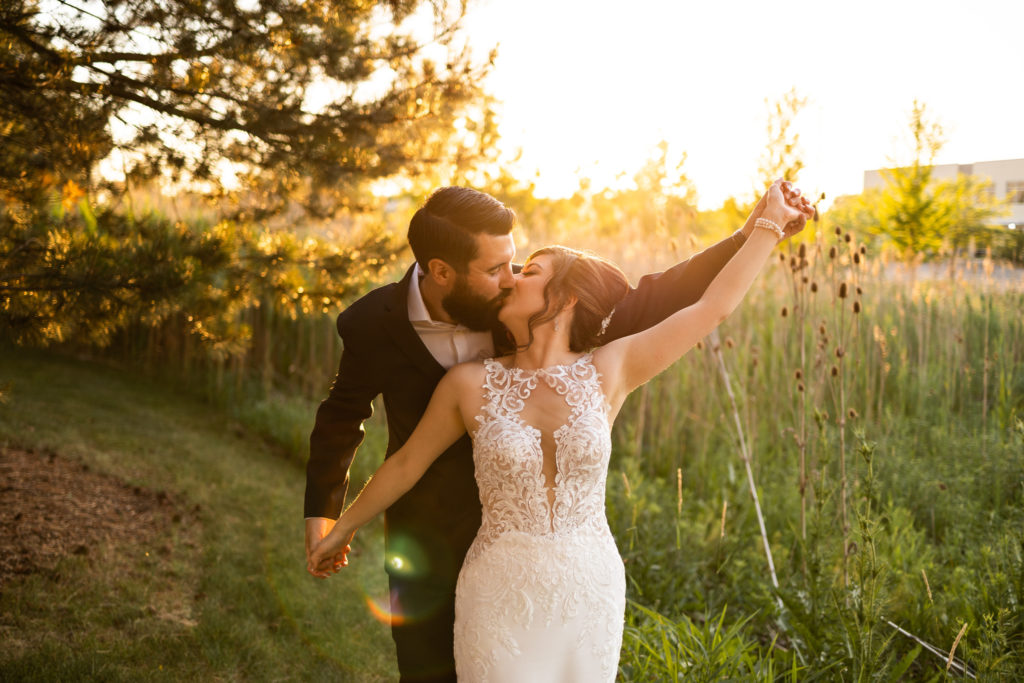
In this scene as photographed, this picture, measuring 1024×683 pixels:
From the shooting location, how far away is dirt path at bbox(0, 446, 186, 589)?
4254mm

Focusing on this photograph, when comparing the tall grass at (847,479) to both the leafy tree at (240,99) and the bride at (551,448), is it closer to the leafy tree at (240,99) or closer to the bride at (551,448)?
the bride at (551,448)

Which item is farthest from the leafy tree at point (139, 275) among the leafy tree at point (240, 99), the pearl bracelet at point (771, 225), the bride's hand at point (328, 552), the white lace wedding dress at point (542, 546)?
the pearl bracelet at point (771, 225)

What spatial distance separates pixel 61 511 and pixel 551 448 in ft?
12.6

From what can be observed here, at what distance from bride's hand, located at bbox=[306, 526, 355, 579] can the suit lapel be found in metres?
0.57

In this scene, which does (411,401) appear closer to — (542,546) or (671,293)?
(542,546)

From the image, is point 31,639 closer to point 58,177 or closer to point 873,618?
point 58,177

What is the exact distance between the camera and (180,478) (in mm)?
6168

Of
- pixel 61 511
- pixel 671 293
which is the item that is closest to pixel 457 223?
pixel 671 293

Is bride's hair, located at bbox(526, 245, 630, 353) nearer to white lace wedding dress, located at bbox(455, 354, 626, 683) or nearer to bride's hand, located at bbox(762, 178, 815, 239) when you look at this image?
white lace wedding dress, located at bbox(455, 354, 626, 683)

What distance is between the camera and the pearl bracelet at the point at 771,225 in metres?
2.29

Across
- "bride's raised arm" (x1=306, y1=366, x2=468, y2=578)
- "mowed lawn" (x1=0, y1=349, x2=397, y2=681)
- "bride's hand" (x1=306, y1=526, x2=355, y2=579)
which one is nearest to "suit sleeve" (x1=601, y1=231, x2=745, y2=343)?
"bride's raised arm" (x1=306, y1=366, x2=468, y2=578)

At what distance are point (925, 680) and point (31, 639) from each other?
364cm

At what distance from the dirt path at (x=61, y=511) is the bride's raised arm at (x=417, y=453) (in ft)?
8.24

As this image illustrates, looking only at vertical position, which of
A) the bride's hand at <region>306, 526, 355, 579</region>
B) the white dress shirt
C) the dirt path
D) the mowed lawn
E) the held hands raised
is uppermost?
the held hands raised
